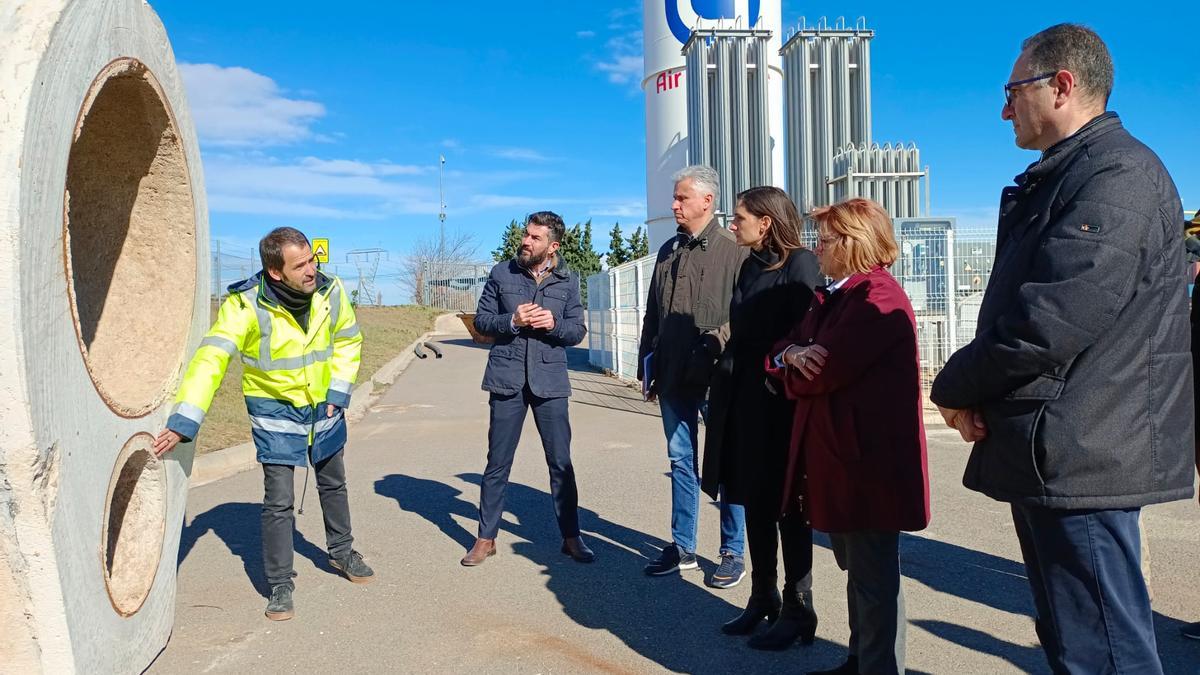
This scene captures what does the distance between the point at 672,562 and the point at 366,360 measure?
650 inches

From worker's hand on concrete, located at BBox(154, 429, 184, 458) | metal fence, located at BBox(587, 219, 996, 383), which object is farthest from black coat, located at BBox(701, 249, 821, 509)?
metal fence, located at BBox(587, 219, 996, 383)

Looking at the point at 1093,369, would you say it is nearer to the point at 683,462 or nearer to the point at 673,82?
the point at 683,462

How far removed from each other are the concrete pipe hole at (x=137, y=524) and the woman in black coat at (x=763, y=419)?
7.77 feet

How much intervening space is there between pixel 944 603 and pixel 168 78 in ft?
14.1

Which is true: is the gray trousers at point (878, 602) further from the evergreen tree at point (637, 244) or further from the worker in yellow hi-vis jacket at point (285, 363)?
the evergreen tree at point (637, 244)

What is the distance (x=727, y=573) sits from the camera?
15.0ft

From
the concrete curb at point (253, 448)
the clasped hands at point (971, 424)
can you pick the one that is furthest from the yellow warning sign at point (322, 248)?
the clasped hands at point (971, 424)

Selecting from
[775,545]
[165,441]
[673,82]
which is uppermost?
[673,82]

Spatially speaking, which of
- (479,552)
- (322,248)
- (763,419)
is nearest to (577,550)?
(479,552)

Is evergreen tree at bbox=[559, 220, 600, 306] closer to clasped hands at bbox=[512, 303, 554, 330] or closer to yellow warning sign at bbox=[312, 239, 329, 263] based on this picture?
yellow warning sign at bbox=[312, 239, 329, 263]

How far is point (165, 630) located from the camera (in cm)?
382

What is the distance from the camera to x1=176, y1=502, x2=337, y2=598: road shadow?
5035 millimetres

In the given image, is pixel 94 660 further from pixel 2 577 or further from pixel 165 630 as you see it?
pixel 165 630

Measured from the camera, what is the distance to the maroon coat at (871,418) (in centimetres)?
291
